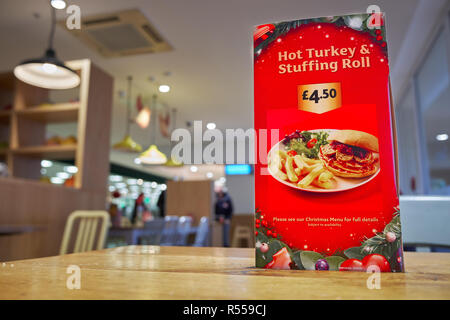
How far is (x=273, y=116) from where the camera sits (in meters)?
0.57

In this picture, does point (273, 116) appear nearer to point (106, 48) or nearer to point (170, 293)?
point (170, 293)

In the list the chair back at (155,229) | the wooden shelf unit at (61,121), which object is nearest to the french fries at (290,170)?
the wooden shelf unit at (61,121)

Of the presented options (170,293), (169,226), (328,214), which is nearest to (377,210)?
(328,214)

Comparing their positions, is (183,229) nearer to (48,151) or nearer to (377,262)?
(48,151)

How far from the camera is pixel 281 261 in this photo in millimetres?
524

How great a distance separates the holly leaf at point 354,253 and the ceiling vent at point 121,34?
3.54 metres

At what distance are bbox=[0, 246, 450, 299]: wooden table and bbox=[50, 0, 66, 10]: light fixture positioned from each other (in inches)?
136

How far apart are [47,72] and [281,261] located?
122 inches

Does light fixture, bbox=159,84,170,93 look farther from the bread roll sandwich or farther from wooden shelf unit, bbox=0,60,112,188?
the bread roll sandwich

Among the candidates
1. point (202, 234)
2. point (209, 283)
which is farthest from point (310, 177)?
point (202, 234)

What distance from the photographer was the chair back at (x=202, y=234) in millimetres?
5605

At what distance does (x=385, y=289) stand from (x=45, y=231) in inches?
124

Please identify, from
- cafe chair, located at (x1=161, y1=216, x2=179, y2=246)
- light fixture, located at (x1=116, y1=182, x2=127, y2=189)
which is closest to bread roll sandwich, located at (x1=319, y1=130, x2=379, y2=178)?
cafe chair, located at (x1=161, y1=216, x2=179, y2=246)

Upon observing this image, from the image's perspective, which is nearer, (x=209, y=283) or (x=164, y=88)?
(x=209, y=283)
